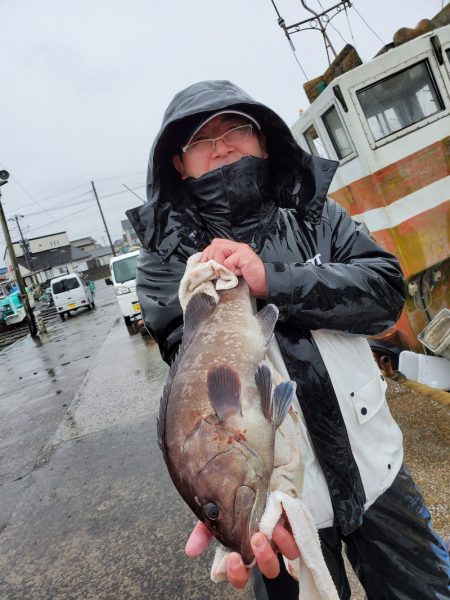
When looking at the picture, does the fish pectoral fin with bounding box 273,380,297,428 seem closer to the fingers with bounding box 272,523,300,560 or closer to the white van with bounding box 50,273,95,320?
the fingers with bounding box 272,523,300,560

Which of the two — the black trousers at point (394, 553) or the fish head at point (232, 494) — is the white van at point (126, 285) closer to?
the black trousers at point (394, 553)

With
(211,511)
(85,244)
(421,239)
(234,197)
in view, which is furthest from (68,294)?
(85,244)

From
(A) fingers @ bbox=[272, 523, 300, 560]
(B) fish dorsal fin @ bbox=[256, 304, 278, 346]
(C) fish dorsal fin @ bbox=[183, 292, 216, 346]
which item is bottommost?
(A) fingers @ bbox=[272, 523, 300, 560]

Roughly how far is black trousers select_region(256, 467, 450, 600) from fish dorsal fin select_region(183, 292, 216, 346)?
0.94 metres

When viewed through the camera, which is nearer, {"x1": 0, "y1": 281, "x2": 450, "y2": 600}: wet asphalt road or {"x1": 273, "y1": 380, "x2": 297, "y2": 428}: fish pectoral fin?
{"x1": 273, "y1": 380, "x2": 297, "y2": 428}: fish pectoral fin

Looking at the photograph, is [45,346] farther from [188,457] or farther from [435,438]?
[188,457]

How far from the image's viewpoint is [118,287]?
12844mm

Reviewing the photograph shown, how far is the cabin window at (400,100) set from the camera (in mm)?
5594

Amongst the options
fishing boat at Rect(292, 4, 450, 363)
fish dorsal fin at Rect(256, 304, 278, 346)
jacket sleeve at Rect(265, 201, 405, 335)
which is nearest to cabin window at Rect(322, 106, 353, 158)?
fishing boat at Rect(292, 4, 450, 363)

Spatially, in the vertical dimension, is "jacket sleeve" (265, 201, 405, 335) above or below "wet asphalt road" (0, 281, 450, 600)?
above

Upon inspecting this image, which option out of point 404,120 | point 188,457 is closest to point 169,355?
point 188,457

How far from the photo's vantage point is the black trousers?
1567mm

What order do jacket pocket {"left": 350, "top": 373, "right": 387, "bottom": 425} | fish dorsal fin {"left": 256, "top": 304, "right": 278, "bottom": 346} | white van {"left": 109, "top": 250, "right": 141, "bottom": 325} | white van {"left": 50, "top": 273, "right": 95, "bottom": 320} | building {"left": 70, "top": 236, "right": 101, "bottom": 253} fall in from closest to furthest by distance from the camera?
fish dorsal fin {"left": 256, "top": 304, "right": 278, "bottom": 346}, jacket pocket {"left": 350, "top": 373, "right": 387, "bottom": 425}, white van {"left": 109, "top": 250, "right": 141, "bottom": 325}, white van {"left": 50, "top": 273, "right": 95, "bottom": 320}, building {"left": 70, "top": 236, "right": 101, "bottom": 253}

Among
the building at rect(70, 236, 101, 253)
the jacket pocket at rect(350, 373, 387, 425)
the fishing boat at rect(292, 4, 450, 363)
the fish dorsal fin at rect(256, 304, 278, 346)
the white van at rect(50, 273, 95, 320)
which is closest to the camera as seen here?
the fish dorsal fin at rect(256, 304, 278, 346)
